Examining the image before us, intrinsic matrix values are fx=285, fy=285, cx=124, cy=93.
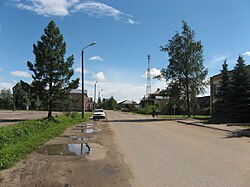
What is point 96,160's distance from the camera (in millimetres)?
9008

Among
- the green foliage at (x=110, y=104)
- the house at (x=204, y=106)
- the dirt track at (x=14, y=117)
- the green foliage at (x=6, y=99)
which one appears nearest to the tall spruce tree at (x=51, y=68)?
the dirt track at (x=14, y=117)

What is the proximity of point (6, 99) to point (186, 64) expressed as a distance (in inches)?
3363

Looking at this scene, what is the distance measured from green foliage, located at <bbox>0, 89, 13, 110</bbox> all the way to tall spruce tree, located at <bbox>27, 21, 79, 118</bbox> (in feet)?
254

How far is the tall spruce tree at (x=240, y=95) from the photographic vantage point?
29.5 metres

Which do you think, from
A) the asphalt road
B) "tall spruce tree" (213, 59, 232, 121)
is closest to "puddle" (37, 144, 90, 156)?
the asphalt road

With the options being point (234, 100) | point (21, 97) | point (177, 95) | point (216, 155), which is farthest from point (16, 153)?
point (21, 97)

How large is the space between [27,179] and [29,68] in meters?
23.6

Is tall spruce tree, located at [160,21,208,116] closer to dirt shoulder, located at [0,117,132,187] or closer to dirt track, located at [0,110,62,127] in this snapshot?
dirt track, located at [0,110,62,127]

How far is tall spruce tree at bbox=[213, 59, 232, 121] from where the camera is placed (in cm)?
3103

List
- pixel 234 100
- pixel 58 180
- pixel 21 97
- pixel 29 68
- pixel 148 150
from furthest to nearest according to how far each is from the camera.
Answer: pixel 21 97 < pixel 234 100 < pixel 29 68 < pixel 148 150 < pixel 58 180

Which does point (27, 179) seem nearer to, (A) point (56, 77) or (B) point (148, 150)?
(B) point (148, 150)

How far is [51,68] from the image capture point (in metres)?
28.8

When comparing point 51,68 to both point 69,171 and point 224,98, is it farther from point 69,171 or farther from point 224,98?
point 69,171

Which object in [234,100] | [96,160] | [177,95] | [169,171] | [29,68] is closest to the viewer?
[169,171]
